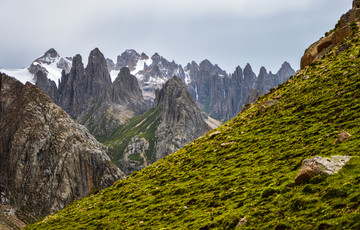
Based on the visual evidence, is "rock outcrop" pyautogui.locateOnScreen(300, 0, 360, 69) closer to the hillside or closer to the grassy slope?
the hillside

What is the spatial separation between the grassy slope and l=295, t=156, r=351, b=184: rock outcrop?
1.96ft

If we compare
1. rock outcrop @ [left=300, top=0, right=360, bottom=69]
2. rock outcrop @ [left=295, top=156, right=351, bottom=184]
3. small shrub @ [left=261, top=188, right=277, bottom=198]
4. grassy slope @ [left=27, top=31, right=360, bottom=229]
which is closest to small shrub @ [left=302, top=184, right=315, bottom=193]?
grassy slope @ [left=27, top=31, right=360, bottom=229]

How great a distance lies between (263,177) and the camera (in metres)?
29.5

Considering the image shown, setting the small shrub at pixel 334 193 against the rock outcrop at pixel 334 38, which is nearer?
the small shrub at pixel 334 193

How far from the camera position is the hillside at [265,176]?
2115 centimetres

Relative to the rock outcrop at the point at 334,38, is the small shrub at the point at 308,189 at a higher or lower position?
lower

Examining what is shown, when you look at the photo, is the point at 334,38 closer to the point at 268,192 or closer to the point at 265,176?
the point at 265,176

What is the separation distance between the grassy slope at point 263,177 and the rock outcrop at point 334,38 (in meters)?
7.61

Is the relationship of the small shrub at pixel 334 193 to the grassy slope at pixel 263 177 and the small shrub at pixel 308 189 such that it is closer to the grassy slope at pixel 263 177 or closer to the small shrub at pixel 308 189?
the grassy slope at pixel 263 177

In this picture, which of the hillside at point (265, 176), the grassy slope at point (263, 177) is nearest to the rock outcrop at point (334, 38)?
the hillside at point (265, 176)

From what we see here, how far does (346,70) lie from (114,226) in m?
41.6

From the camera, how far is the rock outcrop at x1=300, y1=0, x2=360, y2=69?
6150 centimetres

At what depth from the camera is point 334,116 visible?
3578 cm

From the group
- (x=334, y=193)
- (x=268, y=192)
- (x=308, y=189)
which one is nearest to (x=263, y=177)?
(x=268, y=192)
